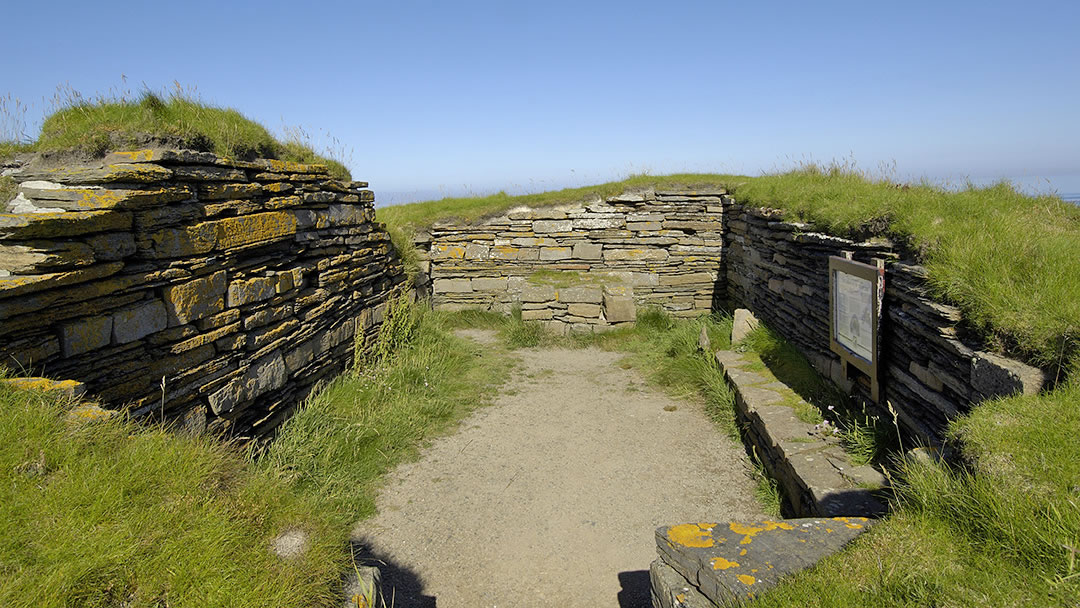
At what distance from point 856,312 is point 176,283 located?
17.4ft

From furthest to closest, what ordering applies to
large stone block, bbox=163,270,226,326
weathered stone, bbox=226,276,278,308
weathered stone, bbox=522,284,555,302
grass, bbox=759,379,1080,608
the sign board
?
weathered stone, bbox=522,284,555,302 < weathered stone, bbox=226,276,278,308 < the sign board < large stone block, bbox=163,270,226,326 < grass, bbox=759,379,1080,608

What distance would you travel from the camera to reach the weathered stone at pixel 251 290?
469 cm

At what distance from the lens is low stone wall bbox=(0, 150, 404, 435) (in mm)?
3244

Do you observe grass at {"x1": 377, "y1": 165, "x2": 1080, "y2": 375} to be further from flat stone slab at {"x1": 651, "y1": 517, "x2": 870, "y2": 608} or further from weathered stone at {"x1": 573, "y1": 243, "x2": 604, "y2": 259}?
weathered stone at {"x1": 573, "y1": 243, "x2": 604, "y2": 259}

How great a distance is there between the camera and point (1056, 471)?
2336mm

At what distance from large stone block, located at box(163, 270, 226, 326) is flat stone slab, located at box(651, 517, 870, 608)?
3590 millimetres

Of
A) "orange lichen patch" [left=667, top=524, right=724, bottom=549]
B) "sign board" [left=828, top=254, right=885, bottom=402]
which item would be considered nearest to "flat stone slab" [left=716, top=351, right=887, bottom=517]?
"sign board" [left=828, top=254, right=885, bottom=402]

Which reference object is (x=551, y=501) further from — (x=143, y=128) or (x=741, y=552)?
(x=143, y=128)

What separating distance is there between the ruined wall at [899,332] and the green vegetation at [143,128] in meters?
5.58

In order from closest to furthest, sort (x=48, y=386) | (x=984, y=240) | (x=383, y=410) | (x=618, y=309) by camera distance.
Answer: (x=48, y=386), (x=984, y=240), (x=383, y=410), (x=618, y=309)

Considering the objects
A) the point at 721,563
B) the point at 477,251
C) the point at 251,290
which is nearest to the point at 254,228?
the point at 251,290

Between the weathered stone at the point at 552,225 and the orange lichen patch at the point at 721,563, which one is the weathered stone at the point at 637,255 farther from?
the orange lichen patch at the point at 721,563

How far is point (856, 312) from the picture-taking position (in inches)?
188

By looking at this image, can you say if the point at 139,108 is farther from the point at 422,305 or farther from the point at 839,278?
the point at 839,278
